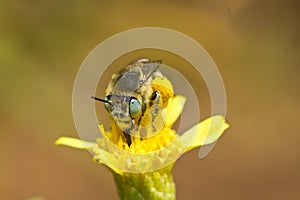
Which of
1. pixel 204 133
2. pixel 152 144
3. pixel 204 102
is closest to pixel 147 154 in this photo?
pixel 152 144

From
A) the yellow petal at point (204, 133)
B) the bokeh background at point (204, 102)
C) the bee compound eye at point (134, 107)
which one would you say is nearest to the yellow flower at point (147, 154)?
the yellow petal at point (204, 133)

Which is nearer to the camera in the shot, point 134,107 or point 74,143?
point 134,107

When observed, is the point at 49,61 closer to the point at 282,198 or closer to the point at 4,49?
the point at 4,49

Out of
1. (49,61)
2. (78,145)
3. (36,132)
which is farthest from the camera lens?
(49,61)

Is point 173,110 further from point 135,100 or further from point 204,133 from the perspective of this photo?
point 135,100

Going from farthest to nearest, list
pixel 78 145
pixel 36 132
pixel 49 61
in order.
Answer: pixel 49 61 → pixel 36 132 → pixel 78 145

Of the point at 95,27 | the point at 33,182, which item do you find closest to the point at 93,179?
the point at 33,182

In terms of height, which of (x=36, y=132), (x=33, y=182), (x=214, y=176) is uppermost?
(x=36, y=132)
